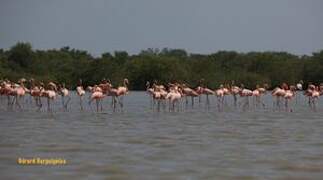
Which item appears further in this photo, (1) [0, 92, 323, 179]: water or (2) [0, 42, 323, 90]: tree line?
(2) [0, 42, 323, 90]: tree line

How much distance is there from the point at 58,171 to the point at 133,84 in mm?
50604

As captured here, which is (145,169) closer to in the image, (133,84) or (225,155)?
(225,155)

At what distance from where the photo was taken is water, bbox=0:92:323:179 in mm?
10523

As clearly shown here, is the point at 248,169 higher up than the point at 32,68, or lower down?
lower down

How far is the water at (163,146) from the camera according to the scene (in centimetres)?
1052

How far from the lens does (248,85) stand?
53625 mm

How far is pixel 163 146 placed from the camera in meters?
13.6

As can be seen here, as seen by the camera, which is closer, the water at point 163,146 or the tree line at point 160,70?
the water at point 163,146

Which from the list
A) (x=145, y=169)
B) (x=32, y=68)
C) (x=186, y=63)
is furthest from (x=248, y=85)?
(x=145, y=169)

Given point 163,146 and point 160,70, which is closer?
point 163,146

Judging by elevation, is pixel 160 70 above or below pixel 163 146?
above

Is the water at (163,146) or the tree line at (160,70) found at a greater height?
the tree line at (160,70)

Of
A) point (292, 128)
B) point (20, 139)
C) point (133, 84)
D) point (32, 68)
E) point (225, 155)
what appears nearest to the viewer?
point (225, 155)

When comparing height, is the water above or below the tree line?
below
